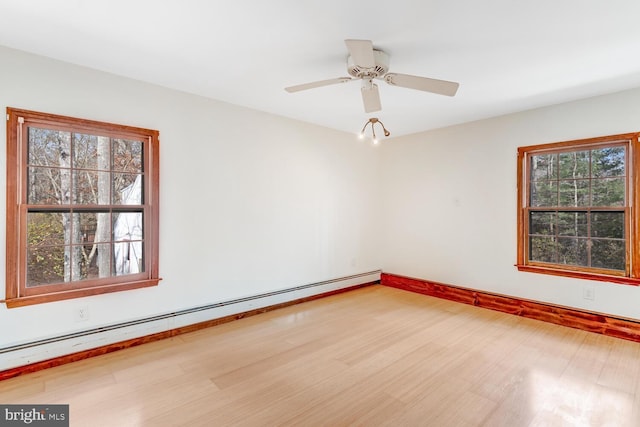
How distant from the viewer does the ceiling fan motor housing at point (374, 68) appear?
228 cm

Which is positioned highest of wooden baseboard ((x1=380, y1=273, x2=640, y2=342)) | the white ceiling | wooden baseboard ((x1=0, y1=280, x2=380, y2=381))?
the white ceiling

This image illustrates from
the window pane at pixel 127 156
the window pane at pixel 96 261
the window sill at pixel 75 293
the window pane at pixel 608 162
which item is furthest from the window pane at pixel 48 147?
the window pane at pixel 608 162

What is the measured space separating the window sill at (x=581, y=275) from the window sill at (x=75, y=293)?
413cm

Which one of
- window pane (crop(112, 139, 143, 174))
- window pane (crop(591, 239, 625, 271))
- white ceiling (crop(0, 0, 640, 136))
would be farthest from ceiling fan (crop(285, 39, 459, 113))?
window pane (crop(591, 239, 625, 271))

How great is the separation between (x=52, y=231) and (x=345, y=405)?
264 cm

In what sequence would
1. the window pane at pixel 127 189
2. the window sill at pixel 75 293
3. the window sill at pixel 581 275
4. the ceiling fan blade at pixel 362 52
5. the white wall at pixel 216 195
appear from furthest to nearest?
the window sill at pixel 581 275, the window pane at pixel 127 189, the white wall at pixel 216 195, the window sill at pixel 75 293, the ceiling fan blade at pixel 362 52

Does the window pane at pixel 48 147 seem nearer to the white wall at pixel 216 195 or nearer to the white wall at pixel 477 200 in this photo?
the white wall at pixel 216 195

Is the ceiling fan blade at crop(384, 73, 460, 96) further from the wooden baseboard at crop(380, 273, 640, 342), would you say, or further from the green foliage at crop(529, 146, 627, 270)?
the wooden baseboard at crop(380, 273, 640, 342)

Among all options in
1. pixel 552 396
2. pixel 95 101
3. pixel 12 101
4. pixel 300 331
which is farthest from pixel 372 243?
pixel 12 101

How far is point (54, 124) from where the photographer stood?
2.51 metres

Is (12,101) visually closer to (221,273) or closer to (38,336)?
(38,336)

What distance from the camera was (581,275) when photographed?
3367 mm

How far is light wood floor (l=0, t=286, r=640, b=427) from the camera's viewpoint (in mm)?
1964

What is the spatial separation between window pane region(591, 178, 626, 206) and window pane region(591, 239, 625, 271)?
1.32 feet
